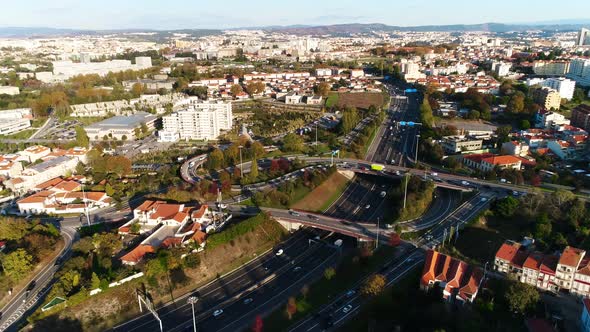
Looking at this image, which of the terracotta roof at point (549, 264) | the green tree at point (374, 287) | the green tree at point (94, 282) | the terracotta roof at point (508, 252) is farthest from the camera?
the terracotta roof at point (508, 252)

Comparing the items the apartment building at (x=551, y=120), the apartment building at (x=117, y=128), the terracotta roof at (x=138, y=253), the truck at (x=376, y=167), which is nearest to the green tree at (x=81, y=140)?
the apartment building at (x=117, y=128)

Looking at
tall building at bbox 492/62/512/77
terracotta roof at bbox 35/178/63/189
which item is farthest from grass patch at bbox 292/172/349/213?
tall building at bbox 492/62/512/77

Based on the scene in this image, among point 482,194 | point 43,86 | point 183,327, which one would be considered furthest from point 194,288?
point 43,86

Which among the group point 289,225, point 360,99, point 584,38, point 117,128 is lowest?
point 289,225

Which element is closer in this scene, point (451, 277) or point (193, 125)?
point (451, 277)

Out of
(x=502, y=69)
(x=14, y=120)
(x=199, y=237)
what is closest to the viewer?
(x=199, y=237)

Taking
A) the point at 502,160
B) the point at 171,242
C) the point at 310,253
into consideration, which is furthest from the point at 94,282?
the point at 502,160

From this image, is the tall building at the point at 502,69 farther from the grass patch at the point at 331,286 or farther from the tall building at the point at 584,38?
the tall building at the point at 584,38

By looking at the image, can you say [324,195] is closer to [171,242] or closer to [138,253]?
[171,242]
